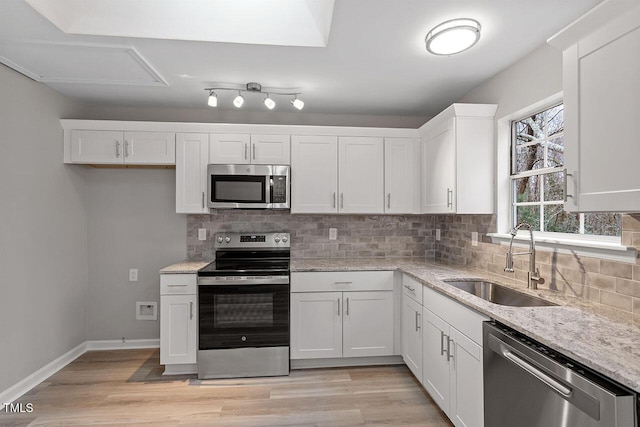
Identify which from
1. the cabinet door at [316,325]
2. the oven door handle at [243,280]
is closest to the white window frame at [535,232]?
the cabinet door at [316,325]

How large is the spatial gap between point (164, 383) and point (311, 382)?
3.86 ft

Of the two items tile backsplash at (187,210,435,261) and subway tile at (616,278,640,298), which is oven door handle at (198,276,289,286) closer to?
tile backsplash at (187,210,435,261)

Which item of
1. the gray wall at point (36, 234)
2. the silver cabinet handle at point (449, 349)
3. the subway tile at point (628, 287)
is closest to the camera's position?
the subway tile at point (628, 287)

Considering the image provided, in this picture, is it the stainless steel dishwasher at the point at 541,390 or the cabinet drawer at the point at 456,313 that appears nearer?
the stainless steel dishwasher at the point at 541,390

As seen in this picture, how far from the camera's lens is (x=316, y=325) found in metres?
2.99

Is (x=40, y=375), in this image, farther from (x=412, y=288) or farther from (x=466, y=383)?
(x=466, y=383)

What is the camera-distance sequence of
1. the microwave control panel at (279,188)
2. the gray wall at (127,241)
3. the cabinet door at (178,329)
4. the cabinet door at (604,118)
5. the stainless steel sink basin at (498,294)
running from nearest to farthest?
the cabinet door at (604,118)
the stainless steel sink basin at (498,294)
the cabinet door at (178,329)
the microwave control panel at (279,188)
the gray wall at (127,241)

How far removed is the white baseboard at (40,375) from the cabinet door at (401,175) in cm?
321

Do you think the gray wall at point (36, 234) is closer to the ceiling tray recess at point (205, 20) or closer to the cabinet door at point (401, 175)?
the ceiling tray recess at point (205, 20)

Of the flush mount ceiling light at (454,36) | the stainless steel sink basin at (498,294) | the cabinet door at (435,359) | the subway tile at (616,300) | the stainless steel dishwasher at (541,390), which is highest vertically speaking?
the flush mount ceiling light at (454,36)

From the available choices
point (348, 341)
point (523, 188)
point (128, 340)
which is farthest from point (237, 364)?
point (523, 188)

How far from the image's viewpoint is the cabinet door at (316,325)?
2975 mm

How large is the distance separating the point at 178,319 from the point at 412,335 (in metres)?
1.92

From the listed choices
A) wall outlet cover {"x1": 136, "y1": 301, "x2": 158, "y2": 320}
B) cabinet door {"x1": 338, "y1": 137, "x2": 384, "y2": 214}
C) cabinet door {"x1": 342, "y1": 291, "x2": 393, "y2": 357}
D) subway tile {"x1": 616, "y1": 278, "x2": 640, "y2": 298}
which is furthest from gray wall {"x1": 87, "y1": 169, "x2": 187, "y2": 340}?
subway tile {"x1": 616, "y1": 278, "x2": 640, "y2": 298}
